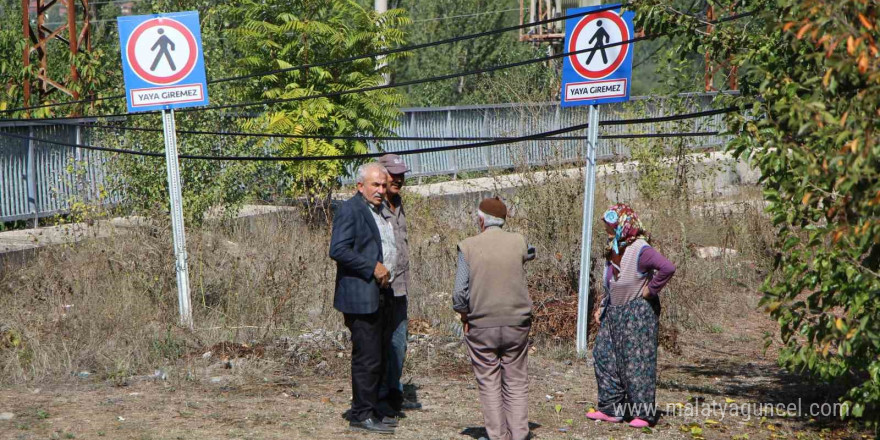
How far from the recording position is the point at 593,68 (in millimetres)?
8344

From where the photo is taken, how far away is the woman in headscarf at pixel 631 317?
257 inches

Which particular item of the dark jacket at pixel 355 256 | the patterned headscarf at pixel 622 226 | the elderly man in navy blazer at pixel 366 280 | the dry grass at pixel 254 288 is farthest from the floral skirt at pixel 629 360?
the dry grass at pixel 254 288

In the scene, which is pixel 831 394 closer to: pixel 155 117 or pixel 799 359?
pixel 799 359

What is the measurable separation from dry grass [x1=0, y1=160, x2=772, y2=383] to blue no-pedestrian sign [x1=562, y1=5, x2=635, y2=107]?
2270 mm

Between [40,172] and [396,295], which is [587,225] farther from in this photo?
[40,172]

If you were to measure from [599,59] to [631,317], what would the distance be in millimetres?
2738

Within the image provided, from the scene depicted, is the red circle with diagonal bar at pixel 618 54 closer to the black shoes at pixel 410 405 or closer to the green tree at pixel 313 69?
the black shoes at pixel 410 405

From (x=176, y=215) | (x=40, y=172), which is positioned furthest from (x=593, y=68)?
(x=40, y=172)

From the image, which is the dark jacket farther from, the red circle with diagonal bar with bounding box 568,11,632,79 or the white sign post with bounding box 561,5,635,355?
the red circle with diagonal bar with bounding box 568,11,632,79

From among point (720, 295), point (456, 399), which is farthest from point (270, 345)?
Result: point (720, 295)

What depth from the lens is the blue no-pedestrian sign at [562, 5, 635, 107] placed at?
8227 mm

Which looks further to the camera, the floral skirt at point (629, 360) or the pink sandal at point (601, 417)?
the pink sandal at point (601, 417)

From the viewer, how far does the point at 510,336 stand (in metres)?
5.90

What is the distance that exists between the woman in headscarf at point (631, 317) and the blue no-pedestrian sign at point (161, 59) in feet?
14.0
